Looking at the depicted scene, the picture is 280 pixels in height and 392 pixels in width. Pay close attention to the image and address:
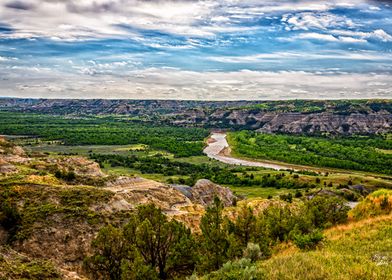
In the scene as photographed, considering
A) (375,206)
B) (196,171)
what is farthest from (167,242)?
→ (196,171)

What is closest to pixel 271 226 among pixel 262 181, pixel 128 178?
pixel 128 178

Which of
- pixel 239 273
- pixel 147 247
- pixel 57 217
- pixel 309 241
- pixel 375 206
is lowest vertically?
pixel 57 217

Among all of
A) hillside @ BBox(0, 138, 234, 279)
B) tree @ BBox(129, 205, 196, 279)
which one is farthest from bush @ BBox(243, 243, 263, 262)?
hillside @ BBox(0, 138, 234, 279)

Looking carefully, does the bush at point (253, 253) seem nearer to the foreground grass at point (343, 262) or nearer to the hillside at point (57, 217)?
the foreground grass at point (343, 262)

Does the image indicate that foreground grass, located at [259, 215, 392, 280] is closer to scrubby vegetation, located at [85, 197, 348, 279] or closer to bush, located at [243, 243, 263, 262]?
bush, located at [243, 243, 263, 262]

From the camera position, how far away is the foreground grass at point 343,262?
11.0 metres

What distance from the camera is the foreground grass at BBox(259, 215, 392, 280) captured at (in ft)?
36.1

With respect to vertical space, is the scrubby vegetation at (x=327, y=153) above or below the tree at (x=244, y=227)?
below

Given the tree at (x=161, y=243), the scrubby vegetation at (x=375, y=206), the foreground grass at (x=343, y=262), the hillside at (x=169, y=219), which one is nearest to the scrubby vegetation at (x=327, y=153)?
the hillside at (x=169, y=219)

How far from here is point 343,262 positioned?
1215cm

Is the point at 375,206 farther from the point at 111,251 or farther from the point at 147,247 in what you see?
the point at 111,251

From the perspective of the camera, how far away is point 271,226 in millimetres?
32750

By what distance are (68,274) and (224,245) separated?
9.22 meters

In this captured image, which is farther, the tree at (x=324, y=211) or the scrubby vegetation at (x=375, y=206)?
the tree at (x=324, y=211)
